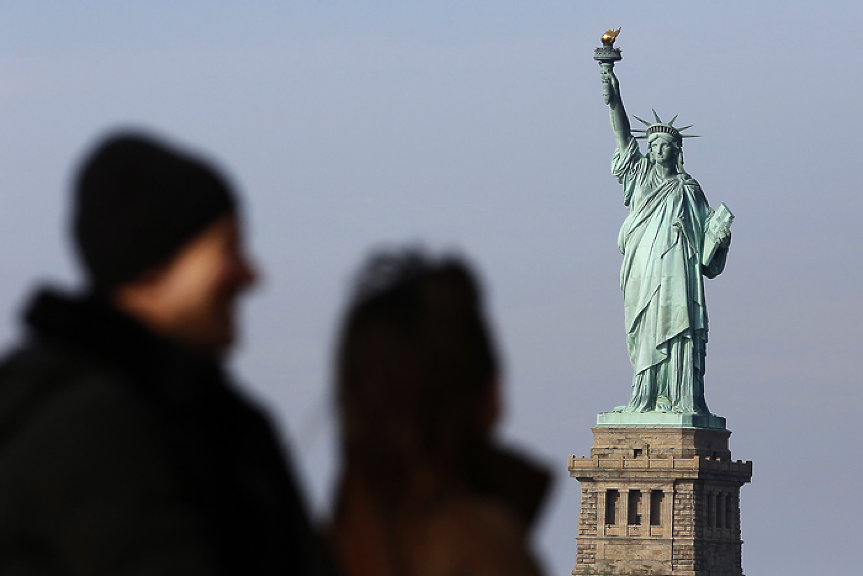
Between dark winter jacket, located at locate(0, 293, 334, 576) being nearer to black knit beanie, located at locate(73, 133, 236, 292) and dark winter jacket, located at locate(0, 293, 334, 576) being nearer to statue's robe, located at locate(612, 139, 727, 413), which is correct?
black knit beanie, located at locate(73, 133, 236, 292)

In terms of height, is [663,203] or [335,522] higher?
[663,203]

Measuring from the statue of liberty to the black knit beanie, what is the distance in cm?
4364

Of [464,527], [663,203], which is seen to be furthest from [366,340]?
[663,203]

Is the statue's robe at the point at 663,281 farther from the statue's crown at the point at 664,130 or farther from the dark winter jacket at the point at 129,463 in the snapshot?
the dark winter jacket at the point at 129,463

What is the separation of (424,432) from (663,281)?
4350cm

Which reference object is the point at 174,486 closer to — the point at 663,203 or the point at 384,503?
the point at 384,503

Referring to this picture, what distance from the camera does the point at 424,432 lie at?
3.90 meters

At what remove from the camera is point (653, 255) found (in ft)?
155

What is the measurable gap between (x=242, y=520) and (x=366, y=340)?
55cm

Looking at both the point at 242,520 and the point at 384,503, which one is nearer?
the point at 242,520

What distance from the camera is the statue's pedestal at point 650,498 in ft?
155

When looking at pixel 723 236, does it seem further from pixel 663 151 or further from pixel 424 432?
pixel 424 432

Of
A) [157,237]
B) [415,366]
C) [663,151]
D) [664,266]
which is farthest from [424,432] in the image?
[663,151]

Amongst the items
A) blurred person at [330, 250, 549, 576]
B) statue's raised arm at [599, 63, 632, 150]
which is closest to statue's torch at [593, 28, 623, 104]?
statue's raised arm at [599, 63, 632, 150]
